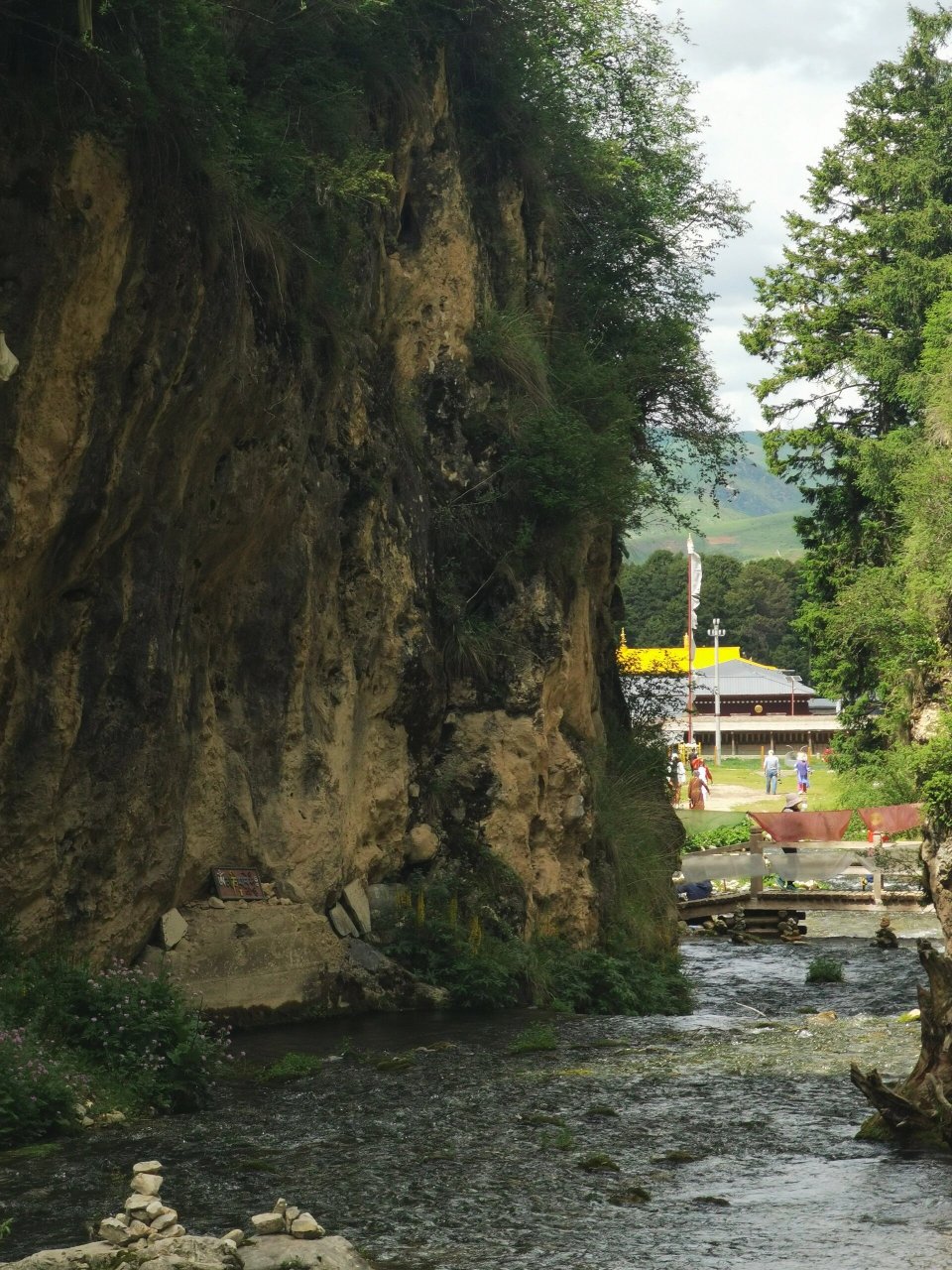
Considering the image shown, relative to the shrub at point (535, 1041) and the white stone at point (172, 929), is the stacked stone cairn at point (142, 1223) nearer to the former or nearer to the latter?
the white stone at point (172, 929)

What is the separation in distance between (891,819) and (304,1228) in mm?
38151

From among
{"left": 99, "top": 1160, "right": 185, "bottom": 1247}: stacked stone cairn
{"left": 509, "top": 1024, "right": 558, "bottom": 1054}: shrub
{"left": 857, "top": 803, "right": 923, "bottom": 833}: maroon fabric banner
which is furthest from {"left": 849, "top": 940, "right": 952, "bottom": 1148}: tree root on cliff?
{"left": 857, "top": 803, "right": 923, "bottom": 833}: maroon fabric banner

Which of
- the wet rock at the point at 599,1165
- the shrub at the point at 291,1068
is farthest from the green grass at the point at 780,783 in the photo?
the wet rock at the point at 599,1165

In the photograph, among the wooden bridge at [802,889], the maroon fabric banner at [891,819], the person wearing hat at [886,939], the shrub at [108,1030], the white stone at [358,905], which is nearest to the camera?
the shrub at [108,1030]

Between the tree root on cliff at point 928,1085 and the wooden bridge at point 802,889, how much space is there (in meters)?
24.0

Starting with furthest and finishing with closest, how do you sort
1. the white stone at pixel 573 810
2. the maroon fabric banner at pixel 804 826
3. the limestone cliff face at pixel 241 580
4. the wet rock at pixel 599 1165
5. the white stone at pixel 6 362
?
the maroon fabric banner at pixel 804 826 < the white stone at pixel 573 810 < the limestone cliff face at pixel 241 580 < the white stone at pixel 6 362 < the wet rock at pixel 599 1165

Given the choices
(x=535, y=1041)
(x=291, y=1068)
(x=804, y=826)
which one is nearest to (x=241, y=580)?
(x=291, y=1068)

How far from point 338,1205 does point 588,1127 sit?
327cm

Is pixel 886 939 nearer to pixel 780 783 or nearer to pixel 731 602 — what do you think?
pixel 780 783

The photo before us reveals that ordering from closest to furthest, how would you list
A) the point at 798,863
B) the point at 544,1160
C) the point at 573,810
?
1. the point at 544,1160
2. the point at 573,810
3. the point at 798,863

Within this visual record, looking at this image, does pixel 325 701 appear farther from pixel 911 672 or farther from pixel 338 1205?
pixel 911 672

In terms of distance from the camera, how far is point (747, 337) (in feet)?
174

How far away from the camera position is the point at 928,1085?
40.5 feet

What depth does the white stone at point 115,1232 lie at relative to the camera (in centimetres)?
779
